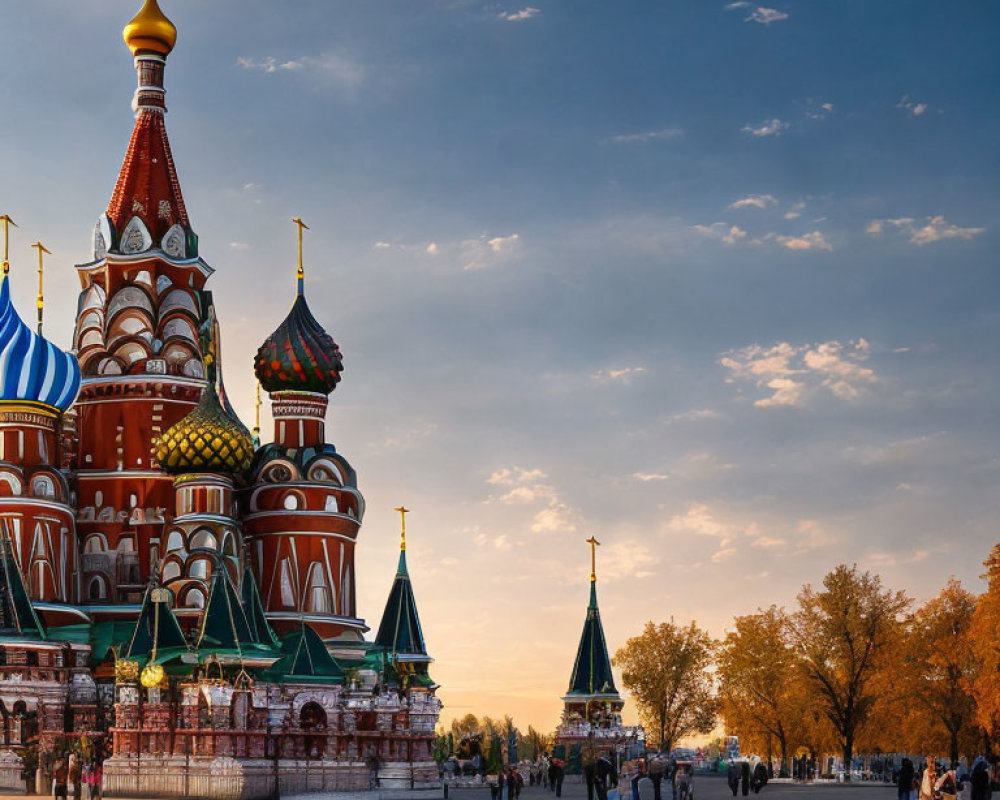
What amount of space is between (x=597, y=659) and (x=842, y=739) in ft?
35.5

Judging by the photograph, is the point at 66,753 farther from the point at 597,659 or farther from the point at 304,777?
the point at 597,659

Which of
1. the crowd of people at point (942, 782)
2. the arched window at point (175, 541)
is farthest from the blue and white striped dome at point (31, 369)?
the crowd of people at point (942, 782)

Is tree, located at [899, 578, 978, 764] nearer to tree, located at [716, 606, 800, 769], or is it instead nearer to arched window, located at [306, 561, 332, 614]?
tree, located at [716, 606, 800, 769]

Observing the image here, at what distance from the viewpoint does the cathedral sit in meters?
46.3

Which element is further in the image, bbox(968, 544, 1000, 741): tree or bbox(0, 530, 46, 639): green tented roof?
bbox(0, 530, 46, 639): green tented roof

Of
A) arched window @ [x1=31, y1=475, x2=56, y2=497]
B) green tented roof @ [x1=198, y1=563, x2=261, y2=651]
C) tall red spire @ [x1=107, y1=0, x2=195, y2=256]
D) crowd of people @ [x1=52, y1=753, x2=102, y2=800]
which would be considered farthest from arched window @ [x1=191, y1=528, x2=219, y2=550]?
tall red spire @ [x1=107, y1=0, x2=195, y2=256]

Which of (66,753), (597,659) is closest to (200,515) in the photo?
(66,753)

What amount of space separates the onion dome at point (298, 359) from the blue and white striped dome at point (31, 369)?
653 cm

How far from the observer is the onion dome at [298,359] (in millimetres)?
57594

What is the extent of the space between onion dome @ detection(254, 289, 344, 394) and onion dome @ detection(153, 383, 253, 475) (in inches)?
143

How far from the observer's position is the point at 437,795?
4762cm

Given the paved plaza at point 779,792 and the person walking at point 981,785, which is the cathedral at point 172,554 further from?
the person walking at point 981,785

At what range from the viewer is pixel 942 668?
5628cm

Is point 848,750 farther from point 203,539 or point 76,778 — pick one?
point 76,778
